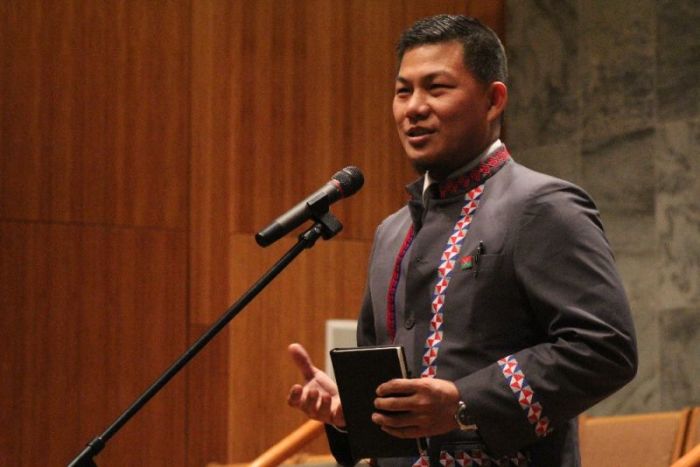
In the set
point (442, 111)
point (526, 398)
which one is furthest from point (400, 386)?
point (442, 111)

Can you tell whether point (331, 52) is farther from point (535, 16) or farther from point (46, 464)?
point (46, 464)

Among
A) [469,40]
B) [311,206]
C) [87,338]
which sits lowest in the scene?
[87,338]

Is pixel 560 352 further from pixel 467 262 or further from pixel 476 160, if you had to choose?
pixel 476 160

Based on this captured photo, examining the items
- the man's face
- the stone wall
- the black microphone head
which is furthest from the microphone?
the stone wall

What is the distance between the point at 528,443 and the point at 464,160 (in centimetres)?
54

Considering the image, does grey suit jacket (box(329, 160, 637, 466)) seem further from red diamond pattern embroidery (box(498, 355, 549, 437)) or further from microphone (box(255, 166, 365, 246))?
microphone (box(255, 166, 365, 246))

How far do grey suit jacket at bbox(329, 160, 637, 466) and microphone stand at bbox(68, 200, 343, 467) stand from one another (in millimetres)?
204

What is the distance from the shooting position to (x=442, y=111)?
6.07 feet

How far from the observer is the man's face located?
6.09 ft

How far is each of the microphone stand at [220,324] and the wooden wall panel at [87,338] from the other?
3072mm

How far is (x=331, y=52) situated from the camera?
545cm

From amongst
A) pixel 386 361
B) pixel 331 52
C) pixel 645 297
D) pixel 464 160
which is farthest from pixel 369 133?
pixel 386 361

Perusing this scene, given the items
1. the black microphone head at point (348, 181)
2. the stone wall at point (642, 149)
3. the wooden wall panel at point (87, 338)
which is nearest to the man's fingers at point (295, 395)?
the black microphone head at point (348, 181)

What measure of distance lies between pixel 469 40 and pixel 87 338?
3.23 m
